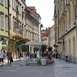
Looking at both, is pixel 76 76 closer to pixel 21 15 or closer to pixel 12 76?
pixel 12 76

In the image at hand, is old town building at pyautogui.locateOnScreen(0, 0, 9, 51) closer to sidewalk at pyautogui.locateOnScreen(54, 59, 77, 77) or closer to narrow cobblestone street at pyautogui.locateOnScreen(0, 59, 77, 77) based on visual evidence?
sidewalk at pyautogui.locateOnScreen(54, 59, 77, 77)

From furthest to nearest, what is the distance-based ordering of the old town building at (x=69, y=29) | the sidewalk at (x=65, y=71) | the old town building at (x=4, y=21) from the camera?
the old town building at (x=4, y=21) → the old town building at (x=69, y=29) → the sidewalk at (x=65, y=71)

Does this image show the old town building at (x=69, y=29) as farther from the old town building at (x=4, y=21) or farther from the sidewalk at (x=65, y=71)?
the old town building at (x=4, y=21)

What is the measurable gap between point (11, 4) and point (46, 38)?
8626cm

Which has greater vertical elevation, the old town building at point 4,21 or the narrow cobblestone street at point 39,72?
the old town building at point 4,21

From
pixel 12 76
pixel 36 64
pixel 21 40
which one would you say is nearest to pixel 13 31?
pixel 21 40

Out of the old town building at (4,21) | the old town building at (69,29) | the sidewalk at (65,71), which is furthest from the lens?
the old town building at (4,21)

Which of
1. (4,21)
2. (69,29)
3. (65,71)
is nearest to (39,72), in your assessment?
(65,71)

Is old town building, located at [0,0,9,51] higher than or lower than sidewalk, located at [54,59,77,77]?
higher

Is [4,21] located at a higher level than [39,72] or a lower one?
higher

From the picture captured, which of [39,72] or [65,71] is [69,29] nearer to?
[65,71]

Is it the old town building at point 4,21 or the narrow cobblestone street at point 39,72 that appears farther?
the old town building at point 4,21

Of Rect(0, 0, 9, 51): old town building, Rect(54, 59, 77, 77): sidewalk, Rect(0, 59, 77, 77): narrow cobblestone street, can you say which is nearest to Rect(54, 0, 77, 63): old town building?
Rect(54, 59, 77, 77): sidewalk

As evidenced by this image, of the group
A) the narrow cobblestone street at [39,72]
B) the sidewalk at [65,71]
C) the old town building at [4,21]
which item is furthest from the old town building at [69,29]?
the old town building at [4,21]
